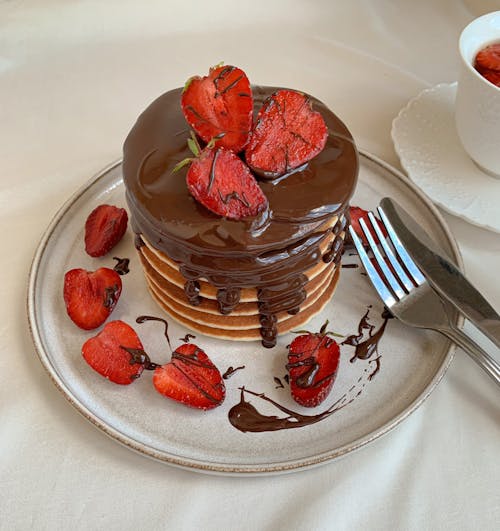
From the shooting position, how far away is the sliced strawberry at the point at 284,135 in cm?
163

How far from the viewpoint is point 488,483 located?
64.5 inches

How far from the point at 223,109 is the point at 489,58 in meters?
0.97

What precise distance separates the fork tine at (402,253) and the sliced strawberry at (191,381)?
0.62 meters

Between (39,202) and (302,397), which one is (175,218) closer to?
(302,397)

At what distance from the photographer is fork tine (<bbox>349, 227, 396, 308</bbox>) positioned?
6.19 ft

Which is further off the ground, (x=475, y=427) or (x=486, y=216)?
(x=486, y=216)

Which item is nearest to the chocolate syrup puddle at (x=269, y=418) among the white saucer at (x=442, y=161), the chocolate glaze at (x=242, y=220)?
the chocolate glaze at (x=242, y=220)

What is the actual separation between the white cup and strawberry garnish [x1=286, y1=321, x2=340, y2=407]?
0.89 meters

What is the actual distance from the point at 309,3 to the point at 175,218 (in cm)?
183

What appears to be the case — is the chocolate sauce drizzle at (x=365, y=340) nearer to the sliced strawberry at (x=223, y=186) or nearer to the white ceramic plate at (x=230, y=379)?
the white ceramic plate at (x=230, y=379)

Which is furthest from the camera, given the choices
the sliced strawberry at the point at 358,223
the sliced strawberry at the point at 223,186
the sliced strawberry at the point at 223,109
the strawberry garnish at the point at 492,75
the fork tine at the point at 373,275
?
the strawberry garnish at the point at 492,75

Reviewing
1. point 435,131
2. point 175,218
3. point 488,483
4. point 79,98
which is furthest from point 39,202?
point 488,483

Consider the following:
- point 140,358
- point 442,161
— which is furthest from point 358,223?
point 140,358

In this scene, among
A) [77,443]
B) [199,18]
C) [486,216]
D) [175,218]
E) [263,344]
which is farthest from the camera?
[199,18]
